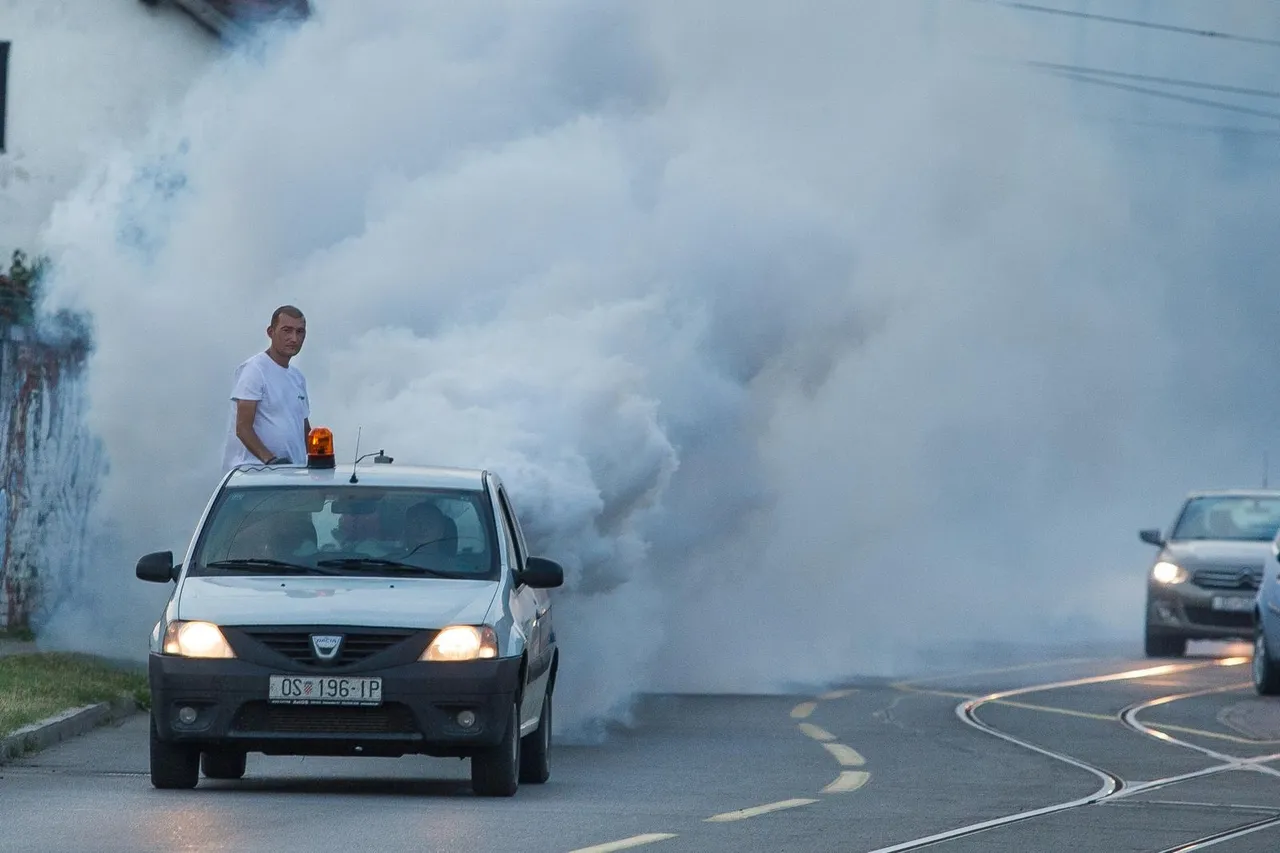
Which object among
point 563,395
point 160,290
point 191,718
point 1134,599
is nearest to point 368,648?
point 191,718

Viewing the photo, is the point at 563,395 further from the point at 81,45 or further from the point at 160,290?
the point at 81,45

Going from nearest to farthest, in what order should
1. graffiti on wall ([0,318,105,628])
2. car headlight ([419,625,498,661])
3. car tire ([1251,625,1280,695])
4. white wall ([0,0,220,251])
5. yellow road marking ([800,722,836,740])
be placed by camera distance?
car headlight ([419,625,498,661]), yellow road marking ([800,722,836,740]), car tire ([1251,625,1280,695]), graffiti on wall ([0,318,105,628]), white wall ([0,0,220,251])

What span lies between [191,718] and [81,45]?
1673 centimetres

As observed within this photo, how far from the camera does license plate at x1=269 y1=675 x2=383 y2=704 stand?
10773 mm

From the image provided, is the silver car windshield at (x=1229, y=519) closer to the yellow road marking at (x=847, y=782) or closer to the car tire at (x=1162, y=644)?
the car tire at (x=1162, y=644)

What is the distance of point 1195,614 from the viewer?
78.2ft

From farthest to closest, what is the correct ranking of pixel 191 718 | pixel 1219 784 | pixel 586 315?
Answer: pixel 586 315 → pixel 1219 784 → pixel 191 718

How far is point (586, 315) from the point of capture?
18609 mm

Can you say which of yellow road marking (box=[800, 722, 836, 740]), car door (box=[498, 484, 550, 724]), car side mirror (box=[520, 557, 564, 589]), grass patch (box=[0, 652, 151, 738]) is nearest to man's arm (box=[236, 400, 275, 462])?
grass patch (box=[0, 652, 151, 738])

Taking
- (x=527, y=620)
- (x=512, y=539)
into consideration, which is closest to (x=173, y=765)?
(x=527, y=620)

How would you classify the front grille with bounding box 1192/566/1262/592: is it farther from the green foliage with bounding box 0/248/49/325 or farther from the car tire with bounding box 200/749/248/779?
the car tire with bounding box 200/749/248/779

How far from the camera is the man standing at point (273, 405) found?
13945mm

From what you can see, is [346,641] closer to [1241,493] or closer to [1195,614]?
[1195,614]

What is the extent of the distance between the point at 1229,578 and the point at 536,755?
1328 cm
